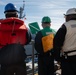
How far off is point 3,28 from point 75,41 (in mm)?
1504

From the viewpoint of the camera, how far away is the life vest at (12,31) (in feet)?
17.9

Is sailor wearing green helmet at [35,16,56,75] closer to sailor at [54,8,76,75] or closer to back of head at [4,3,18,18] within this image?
sailor at [54,8,76,75]

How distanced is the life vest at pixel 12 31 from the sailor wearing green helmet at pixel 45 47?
4.23 feet

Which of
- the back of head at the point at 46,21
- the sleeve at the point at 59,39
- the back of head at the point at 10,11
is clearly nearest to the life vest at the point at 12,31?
the back of head at the point at 10,11

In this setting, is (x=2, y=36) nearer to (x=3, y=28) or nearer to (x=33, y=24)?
(x=3, y=28)

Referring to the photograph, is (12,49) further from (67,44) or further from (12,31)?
(67,44)

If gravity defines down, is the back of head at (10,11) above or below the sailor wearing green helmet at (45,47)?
above

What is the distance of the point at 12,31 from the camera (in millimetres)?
Answer: 5465

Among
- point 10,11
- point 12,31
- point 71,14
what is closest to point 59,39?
point 71,14

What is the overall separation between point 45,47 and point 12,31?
5.03 ft

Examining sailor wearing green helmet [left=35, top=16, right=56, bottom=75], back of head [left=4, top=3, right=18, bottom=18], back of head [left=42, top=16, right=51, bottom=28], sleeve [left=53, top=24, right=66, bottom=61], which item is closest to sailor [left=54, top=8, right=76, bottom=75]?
sleeve [left=53, top=24, right=66, bottom=61]

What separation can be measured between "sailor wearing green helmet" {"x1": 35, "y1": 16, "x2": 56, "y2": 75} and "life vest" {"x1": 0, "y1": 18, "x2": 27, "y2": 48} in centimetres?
129

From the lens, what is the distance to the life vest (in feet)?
17.9

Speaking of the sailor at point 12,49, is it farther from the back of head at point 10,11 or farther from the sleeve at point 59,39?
the sleeve at point 59,39
